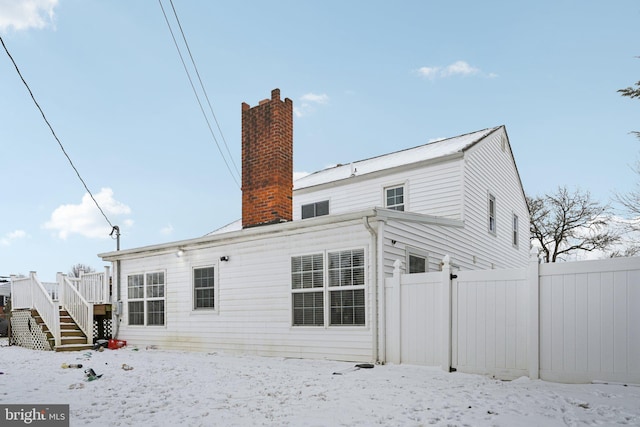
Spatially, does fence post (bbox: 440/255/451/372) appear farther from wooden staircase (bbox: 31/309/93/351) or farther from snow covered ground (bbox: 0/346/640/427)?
wooden staircase (bbox: 31/309/93/351)

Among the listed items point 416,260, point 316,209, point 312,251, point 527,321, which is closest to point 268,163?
point 312,251

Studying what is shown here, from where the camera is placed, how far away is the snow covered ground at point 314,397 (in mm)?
4734

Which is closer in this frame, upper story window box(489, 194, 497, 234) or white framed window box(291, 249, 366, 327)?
white framed window box(291, 249, 366, 327)

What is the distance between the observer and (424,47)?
551 inches

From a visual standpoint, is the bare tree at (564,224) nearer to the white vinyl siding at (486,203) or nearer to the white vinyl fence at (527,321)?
the white vinyl siding at (486,203)

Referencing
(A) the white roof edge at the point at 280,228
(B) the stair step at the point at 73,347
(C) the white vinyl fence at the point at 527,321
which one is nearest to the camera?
(C) the white vinyl fence at the point at 527,321

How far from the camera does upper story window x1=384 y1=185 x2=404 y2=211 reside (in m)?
14.5

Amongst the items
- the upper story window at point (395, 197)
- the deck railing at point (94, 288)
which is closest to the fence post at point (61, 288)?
the deck railing at point (94, 288)

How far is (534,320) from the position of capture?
21.7 ft

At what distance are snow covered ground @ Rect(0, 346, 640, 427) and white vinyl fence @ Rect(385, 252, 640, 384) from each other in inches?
11.5

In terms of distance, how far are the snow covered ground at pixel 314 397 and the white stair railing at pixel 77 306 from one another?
205 inches

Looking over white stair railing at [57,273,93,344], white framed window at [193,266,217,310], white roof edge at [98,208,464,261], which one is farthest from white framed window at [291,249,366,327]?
white stair railing at [57,273,93,344]

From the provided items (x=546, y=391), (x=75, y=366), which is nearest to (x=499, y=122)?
(x=546, y=391)

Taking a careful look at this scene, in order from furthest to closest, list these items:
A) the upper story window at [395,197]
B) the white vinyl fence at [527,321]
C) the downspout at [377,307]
A: the upper story window at [395,197] → the downspout at [377,307] → the white vinyl fence at [527,321]
